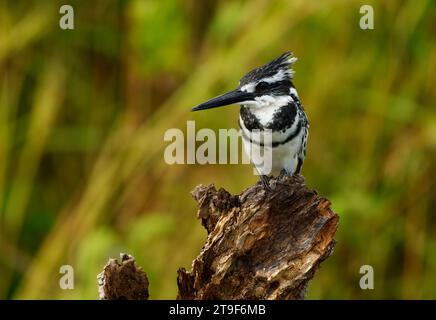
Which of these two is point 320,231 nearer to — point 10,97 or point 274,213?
point 274,213

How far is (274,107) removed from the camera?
3.79 metres

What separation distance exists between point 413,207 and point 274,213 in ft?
7.32

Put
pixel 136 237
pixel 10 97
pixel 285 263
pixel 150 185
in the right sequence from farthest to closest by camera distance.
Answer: pixel 10 97, pixel 150 185, pixel 136 237, pixel 285 263

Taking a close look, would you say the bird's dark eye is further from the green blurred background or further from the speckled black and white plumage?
Answer: the green blurred background

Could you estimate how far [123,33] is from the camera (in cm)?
564

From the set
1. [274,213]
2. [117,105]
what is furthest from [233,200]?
[117,105]

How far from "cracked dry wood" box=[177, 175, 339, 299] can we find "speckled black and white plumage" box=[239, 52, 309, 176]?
59cm

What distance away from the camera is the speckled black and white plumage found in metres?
3.76

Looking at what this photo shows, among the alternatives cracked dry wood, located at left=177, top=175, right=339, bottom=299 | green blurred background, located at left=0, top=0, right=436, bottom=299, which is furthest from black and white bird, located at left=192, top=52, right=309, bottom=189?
green blurred background, located at left=0, top=0, right=436, bottom=299

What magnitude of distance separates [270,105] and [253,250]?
0.92 metres

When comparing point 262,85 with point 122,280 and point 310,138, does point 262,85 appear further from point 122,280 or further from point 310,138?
point 310,138

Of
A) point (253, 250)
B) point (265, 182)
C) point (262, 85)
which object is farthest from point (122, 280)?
point (262, 85)
